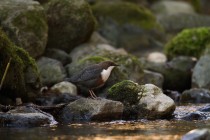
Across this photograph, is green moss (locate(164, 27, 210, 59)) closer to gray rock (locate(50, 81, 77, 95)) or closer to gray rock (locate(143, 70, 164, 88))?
gray rock (locate(143, 70, 164, 88))

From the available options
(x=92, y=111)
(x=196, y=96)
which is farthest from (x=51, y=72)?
(x=92, y=111)

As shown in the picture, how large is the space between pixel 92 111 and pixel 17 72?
5.95 feet

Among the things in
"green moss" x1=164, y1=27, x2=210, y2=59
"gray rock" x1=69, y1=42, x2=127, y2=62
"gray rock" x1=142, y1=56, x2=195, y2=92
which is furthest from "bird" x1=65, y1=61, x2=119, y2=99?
"green moss" x1=164, y1=27, x2=210, y2=59

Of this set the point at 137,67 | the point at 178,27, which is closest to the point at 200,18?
the point at 178,27

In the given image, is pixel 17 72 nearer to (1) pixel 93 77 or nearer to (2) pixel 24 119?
(1) pixel 93 77

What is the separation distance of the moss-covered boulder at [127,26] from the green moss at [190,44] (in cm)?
202

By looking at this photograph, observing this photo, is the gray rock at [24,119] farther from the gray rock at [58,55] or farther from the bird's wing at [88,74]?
the gray rock at [58,55]

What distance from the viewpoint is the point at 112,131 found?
9250mm

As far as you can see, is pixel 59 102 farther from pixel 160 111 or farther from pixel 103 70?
pixel 160 111

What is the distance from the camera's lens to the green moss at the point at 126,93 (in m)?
11.1

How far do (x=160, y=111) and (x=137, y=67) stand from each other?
134 inches

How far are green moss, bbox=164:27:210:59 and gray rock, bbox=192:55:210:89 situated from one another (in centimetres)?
170

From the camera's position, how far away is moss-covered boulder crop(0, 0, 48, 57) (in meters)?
13.5

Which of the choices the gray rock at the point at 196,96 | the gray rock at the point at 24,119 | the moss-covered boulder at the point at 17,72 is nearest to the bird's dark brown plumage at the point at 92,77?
the moss-covered boulder at the point at 17,72
